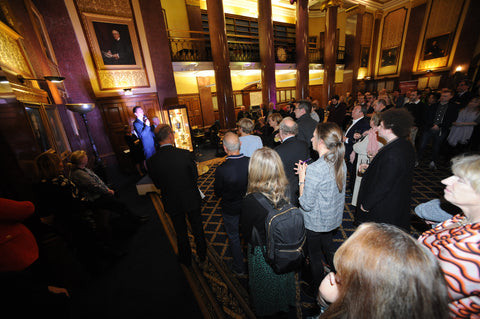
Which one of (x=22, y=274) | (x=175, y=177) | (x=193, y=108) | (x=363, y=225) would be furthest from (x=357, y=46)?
(x=22, y=274)

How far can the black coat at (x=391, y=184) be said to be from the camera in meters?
1.69

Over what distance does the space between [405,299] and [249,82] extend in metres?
14.7

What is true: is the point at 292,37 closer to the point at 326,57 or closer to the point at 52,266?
the point at 326,57

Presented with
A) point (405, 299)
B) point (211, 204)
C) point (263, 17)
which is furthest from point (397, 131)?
point (263, 17)

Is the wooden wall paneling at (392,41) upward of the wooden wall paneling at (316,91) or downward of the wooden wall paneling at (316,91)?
upward

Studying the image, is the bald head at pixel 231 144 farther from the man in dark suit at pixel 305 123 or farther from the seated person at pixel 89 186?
the seated person at pixel 89 186

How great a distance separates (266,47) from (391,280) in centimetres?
967

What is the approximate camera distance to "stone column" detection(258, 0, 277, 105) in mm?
7949

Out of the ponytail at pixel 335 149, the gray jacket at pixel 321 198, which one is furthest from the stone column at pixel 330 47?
the gray jacket at pixel 321 198

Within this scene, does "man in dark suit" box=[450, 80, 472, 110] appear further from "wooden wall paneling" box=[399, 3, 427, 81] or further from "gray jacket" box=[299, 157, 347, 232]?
"wooden wall paneling" box=[399, 3, 427, 81]

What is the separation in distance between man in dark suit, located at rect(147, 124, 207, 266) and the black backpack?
3.48ft

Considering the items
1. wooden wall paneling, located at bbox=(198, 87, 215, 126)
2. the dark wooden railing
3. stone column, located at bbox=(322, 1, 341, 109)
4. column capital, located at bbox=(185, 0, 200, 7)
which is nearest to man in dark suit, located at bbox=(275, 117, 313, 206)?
the dark wooden railing

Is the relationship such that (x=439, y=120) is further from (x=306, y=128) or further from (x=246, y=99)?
(x=246, y=99)

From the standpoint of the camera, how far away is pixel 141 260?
263 cm
